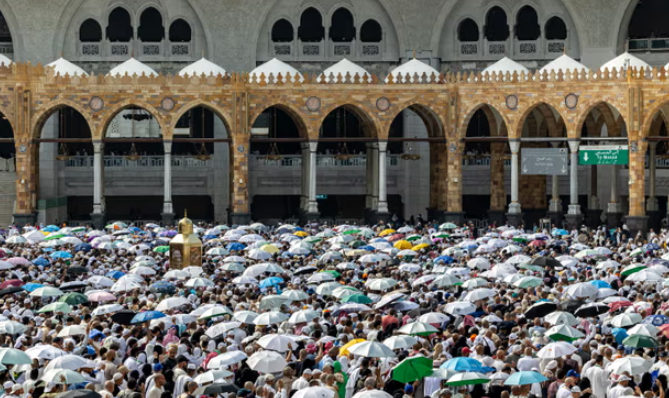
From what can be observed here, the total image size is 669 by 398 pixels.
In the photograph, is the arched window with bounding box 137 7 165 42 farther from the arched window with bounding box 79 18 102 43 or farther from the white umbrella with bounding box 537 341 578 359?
the white umbrella with bounding box 537 341 578 359

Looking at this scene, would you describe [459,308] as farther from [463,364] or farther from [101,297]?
[101,297]

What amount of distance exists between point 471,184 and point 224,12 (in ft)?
53.0

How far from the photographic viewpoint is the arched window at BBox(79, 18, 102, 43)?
58938 mm

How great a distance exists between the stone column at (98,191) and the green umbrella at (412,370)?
115 ft

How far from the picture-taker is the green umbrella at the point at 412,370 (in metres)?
17.0

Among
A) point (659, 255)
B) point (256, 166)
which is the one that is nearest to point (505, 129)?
point (256, 166)

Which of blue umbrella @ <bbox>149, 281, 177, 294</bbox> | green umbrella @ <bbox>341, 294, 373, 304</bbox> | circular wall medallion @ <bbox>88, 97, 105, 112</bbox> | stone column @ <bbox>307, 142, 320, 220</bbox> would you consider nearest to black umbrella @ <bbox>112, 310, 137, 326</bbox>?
blue umbrella @ <bbox>149, 281, 177, 294</bbox>

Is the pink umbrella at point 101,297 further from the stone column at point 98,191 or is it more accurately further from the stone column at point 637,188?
the stone column at point 637,188

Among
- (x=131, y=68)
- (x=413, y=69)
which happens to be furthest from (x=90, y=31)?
(x=413, y=69)

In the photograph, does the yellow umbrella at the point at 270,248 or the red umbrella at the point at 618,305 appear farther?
the yellow umbrella at the point at 270,248

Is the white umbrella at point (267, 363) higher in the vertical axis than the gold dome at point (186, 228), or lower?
lower

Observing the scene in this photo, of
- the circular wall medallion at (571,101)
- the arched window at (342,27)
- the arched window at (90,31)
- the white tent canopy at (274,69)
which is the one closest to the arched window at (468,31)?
the arched window at (342,27)

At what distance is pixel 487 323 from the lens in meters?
21.4

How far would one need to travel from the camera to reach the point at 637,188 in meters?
49.9
